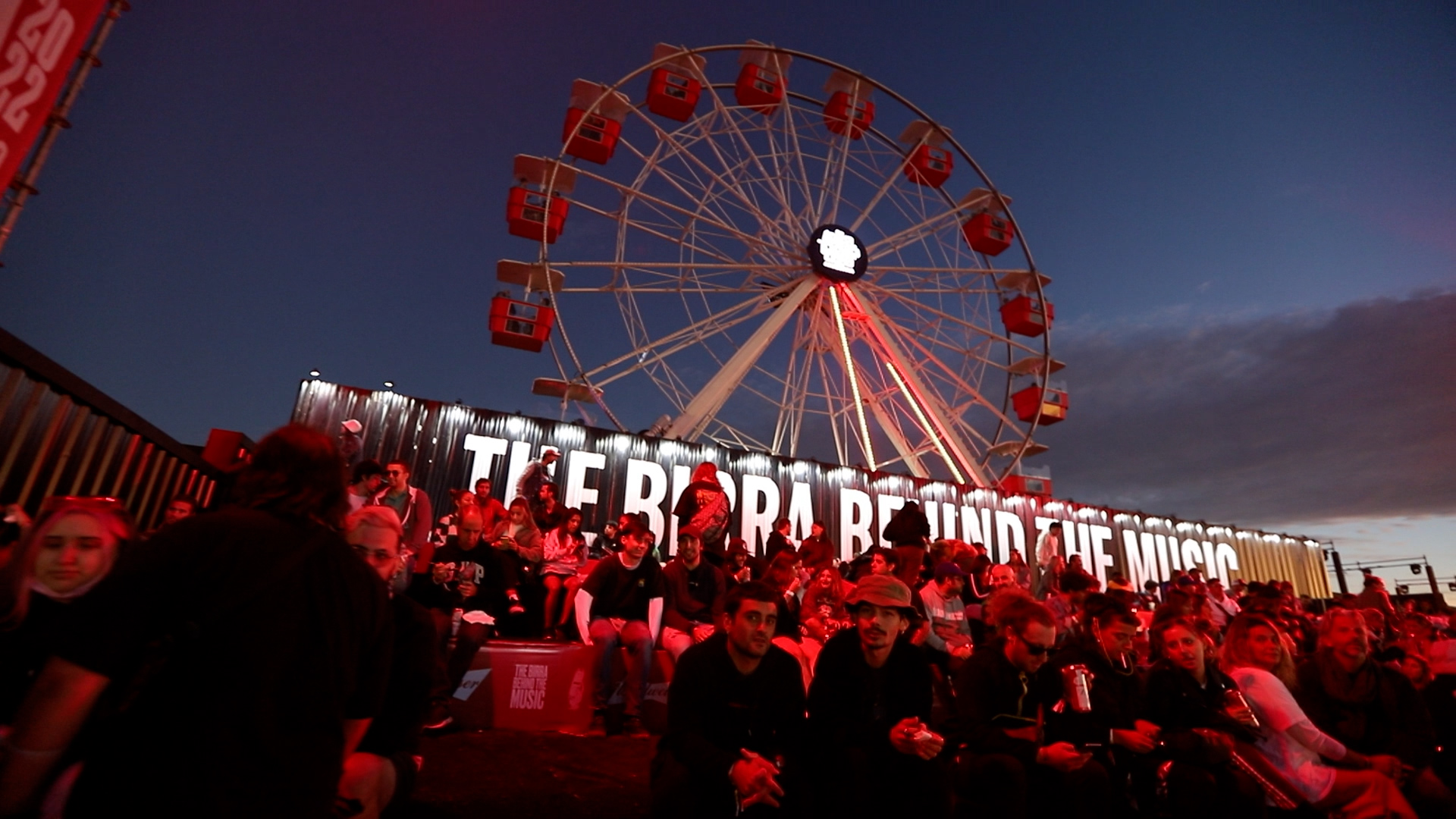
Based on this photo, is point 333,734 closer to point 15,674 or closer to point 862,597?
point 15,674

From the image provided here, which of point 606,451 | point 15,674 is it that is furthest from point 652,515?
point 15,674

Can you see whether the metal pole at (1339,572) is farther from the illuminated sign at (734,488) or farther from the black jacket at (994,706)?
the black jacket at (994,706)

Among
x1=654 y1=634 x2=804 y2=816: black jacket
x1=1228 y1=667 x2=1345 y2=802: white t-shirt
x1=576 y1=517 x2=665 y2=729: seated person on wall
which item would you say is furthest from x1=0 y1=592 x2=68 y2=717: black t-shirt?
x1=1228 y1=667 x2=1345 y2=802: white t-shirt

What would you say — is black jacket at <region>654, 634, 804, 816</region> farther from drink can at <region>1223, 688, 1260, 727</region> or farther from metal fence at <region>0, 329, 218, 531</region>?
metal fence at <region>0, 329, 218, 531</region>

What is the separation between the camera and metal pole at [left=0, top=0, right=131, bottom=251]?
411cm

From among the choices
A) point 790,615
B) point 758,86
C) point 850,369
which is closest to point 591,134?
point 758,86

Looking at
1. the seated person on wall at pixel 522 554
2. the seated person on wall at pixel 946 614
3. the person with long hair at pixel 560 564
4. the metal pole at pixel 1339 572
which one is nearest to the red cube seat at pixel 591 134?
the person with long hair at pixel 560 564

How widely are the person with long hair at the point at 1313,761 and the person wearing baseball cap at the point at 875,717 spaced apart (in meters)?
1.78

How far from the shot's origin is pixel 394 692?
2.27 m

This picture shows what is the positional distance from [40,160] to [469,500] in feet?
10.9

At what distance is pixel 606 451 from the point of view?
12.0 m

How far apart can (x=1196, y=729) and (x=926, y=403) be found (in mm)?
12658

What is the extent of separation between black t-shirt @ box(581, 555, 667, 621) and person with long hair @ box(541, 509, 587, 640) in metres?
0.51

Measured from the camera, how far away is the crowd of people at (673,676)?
1373mm
